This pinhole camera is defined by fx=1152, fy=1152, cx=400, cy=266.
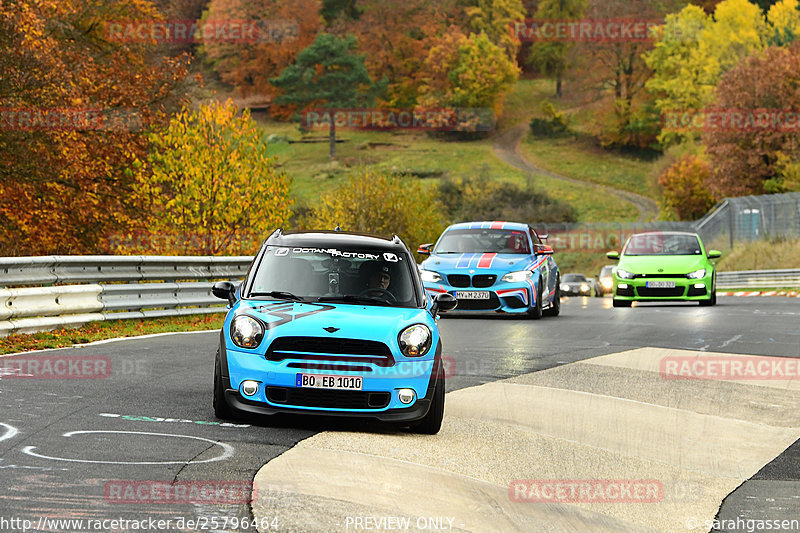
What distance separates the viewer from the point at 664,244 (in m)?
25.5

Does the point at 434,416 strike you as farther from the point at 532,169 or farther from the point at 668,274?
the point at 532,169

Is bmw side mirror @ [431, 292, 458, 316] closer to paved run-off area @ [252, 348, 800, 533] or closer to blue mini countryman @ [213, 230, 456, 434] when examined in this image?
blue mini countryman @ [213, 230, 456, 434]

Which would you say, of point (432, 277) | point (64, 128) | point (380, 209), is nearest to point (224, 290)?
point (432, 277)

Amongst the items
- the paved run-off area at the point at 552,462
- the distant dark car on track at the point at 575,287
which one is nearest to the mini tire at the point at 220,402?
the paved run-off area at the point at 552,462

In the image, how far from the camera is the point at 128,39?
3941cm

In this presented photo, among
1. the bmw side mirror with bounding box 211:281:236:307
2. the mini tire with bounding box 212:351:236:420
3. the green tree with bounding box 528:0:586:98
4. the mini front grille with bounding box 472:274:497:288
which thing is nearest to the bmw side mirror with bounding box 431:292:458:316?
the bmw side mirror with bounding box 211:281:236:307

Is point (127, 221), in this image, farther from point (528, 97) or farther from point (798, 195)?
point (528, 97)

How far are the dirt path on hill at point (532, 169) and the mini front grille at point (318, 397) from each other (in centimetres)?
8738

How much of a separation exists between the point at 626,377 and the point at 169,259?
898 centimetres

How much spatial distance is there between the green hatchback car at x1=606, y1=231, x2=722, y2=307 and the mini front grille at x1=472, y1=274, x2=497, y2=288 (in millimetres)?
5388

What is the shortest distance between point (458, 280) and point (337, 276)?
10571 millimetres

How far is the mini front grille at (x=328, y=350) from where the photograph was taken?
832 cm

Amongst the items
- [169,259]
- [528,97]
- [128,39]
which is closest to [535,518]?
[169,259]

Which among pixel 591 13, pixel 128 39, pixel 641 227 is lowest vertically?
pixel 641 227
